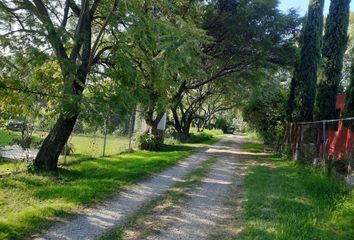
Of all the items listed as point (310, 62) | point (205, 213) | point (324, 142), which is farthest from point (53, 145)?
point (310, 62)

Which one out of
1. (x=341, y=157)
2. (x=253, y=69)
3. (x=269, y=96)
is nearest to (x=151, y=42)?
(x=341, y=157)

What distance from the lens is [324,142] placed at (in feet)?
40.8

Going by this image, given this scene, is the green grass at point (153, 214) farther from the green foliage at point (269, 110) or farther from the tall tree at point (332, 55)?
the green foliage at point (269, 110)

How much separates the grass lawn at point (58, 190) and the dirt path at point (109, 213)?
296 mm

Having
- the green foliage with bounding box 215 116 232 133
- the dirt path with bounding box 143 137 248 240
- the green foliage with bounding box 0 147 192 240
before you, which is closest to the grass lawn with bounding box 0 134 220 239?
the green foliage with bounding box 0 147 192 240

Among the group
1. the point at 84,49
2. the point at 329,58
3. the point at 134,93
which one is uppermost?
the point at 329,58

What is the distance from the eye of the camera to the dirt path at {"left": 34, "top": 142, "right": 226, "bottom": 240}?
6.07m

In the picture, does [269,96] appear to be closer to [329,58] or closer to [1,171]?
[329,58]

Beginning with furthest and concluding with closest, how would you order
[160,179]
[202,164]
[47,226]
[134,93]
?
1. [202,164]
2. [160,179]
3. [134,93]
4. [47,226]

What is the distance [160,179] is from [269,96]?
59.5 feet

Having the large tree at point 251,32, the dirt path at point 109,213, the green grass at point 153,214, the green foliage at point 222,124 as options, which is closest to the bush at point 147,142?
the large tree at point 251,32

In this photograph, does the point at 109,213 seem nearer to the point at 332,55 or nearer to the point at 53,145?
the point at 53,145

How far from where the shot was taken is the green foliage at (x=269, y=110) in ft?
88.0

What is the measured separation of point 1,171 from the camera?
10.9 meters
